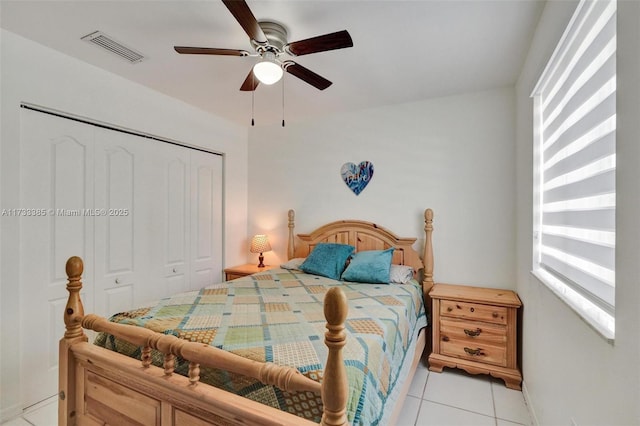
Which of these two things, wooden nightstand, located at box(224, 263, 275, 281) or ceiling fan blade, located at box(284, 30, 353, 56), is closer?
ceiling fan blade, located at box(284, 30, 353, 56)

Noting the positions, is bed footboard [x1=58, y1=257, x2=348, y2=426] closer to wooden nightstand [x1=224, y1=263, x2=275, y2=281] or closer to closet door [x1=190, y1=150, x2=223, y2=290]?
closet door [x1=190, y1=150, x2=223, y2=290]

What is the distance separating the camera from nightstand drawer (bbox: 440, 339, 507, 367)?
2305 millimetres

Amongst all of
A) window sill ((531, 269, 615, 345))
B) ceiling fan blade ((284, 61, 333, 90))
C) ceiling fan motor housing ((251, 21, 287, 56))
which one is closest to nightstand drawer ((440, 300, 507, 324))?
window sill ((531, 269, 615, 345))

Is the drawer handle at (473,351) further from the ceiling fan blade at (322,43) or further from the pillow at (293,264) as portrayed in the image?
the ceiling fan blade at (322,43)

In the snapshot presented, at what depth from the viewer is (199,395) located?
108 centimetres

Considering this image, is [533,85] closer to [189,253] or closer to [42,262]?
[189,253]

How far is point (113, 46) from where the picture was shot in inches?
80.9

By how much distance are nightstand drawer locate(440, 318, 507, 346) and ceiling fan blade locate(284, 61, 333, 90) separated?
6.93ft

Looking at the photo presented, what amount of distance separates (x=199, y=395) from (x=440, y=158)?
8.94 feet

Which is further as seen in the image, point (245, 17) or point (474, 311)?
point (474, 311)

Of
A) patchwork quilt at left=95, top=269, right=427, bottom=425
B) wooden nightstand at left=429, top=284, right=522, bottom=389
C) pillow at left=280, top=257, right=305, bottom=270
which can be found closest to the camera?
patchwork quilt at left=95, top=269, right=427, bottom=425

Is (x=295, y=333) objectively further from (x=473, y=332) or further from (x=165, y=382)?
(x=473, y=332)

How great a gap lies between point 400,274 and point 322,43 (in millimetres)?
1953

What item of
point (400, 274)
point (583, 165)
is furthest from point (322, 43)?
point (400, 274)
